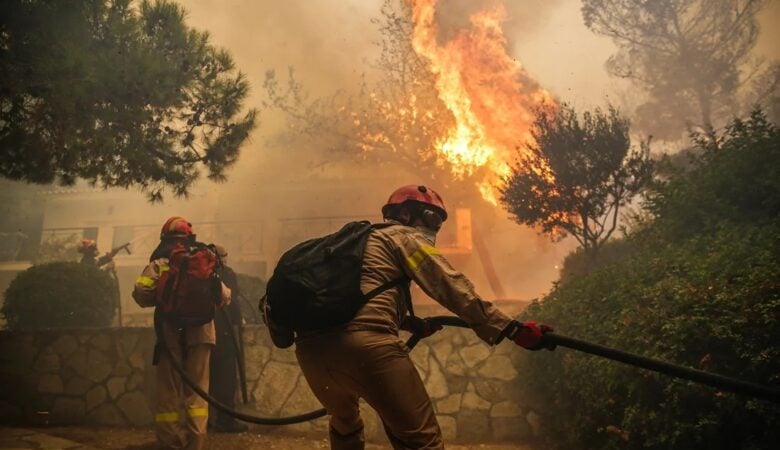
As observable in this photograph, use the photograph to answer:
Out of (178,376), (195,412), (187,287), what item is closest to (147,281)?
(187,287)

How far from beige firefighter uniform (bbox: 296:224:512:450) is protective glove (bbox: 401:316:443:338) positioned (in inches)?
8.6

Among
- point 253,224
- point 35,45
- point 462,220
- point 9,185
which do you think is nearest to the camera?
point 35,45

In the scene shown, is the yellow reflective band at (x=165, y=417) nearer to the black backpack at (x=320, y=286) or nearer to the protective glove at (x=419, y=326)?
→ the black backpack at (x=320, y=286)

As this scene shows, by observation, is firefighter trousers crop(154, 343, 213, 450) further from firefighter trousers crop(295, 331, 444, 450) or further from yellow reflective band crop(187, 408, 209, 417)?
firefighter trousers crop(295, 331, 444, 450)

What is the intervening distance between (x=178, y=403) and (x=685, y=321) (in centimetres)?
493

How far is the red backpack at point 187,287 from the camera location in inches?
191

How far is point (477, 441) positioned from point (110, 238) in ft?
67.3

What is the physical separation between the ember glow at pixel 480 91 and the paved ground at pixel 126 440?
450 inches

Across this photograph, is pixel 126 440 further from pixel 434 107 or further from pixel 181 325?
pixel 434 107

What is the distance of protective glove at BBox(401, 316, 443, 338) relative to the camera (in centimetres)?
291

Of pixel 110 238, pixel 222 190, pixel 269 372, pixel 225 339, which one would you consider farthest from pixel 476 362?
pixel 110 238

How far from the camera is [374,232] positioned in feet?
8.92

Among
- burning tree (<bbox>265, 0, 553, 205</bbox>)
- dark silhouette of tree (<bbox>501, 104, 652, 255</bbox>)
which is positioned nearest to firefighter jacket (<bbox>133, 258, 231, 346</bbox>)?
dark silhouette of tree (<bbox>501, 104, 652, 255</bbox>)

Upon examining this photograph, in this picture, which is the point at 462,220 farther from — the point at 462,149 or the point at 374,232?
the point at 374,232
